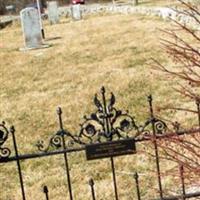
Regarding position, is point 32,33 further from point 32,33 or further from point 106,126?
point 106,126

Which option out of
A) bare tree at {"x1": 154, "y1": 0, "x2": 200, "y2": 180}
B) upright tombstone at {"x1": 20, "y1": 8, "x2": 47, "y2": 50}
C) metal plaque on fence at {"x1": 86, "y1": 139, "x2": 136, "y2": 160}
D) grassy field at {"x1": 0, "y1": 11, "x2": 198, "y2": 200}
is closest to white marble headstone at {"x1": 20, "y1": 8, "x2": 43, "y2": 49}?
upright tombstone at {"x1": 20, "y1": 8, "x2": 47, "y2": 50}

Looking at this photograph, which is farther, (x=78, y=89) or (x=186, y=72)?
(x=78, y=89)

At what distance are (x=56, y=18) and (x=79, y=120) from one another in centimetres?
1495

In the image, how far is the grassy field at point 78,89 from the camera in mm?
5895

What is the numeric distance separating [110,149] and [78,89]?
6.23 m

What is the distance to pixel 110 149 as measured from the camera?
12.8 feet

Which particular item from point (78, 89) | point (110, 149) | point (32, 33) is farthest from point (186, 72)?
point (32, 33)

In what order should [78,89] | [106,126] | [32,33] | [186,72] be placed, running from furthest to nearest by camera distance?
[32,33], [78,89], [106,126], [186,72]

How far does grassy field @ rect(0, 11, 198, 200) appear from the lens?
232 inches

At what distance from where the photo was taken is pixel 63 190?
5.67 m

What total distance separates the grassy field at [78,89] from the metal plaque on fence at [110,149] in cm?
90

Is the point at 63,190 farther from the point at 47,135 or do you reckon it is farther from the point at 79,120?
the point at 79,120

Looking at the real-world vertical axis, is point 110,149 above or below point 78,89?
above

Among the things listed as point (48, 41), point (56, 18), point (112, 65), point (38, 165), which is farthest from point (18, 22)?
point (38, 165)
